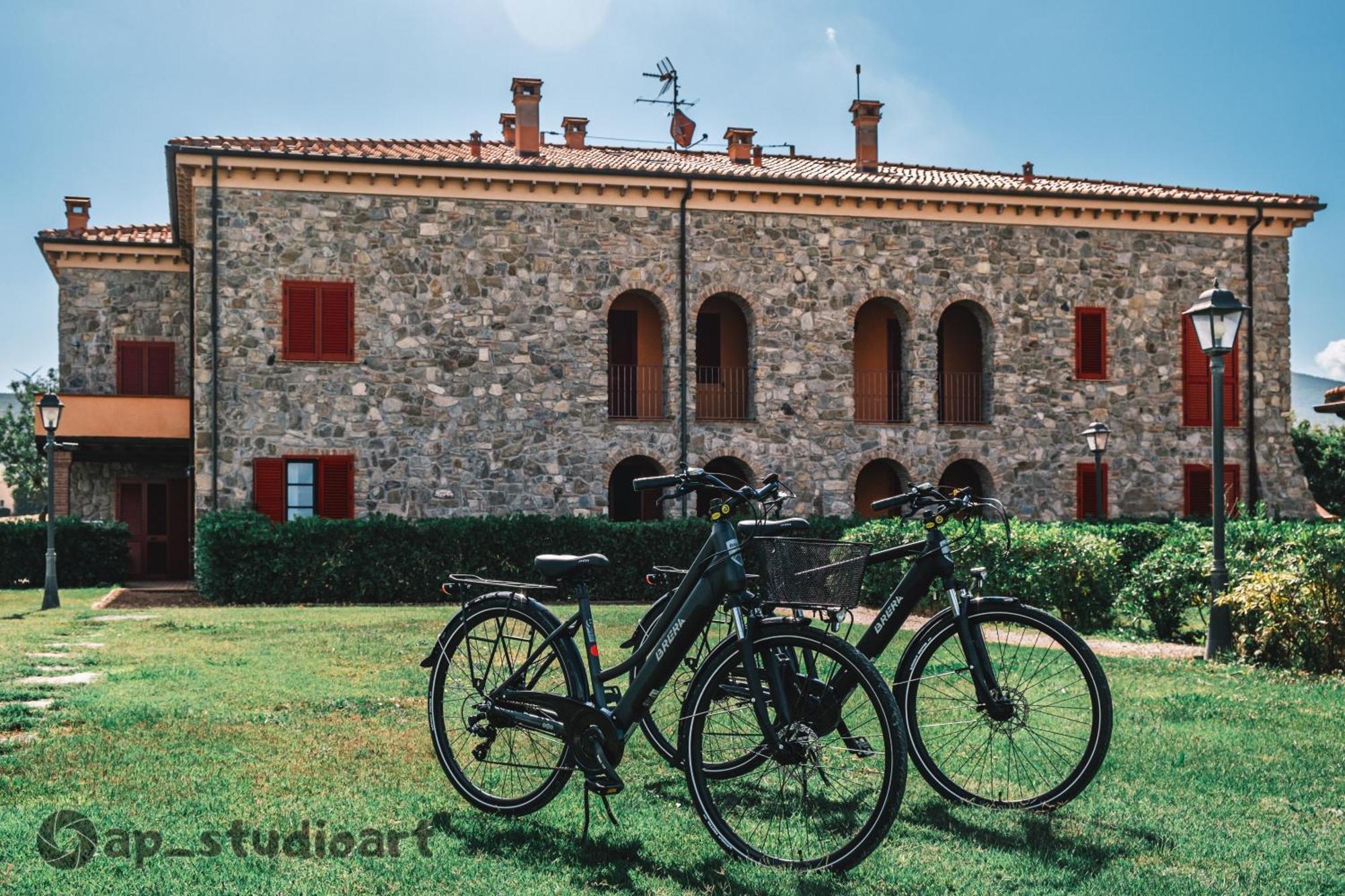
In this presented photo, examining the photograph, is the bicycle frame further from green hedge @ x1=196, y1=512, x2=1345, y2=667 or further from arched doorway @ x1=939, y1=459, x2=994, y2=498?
arched doorway @ x1=939, y1=459, x2=994, y2=498

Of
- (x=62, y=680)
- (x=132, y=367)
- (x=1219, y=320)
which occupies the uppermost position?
(x=132, y=367)

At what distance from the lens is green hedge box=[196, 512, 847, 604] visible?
16297 mm

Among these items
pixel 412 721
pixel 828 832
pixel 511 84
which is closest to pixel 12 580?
pixel 511 84

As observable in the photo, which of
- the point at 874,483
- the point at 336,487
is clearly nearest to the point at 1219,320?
the point at 874,483

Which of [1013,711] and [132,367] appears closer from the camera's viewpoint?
[1013,711]

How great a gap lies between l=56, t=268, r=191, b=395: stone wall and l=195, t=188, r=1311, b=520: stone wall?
603cm

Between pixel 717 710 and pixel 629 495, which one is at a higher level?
pixel 629 495

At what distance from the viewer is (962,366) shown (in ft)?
75.3

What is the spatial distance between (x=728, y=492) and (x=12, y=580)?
799 inches

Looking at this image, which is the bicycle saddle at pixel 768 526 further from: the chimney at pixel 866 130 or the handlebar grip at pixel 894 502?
the chimney at pixel 866 130

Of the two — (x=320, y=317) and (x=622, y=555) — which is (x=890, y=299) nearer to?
(x=622, y=555)

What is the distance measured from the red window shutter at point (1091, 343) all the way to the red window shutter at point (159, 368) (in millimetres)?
17577

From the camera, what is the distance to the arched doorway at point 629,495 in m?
21.3

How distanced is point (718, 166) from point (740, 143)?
3.71ft
